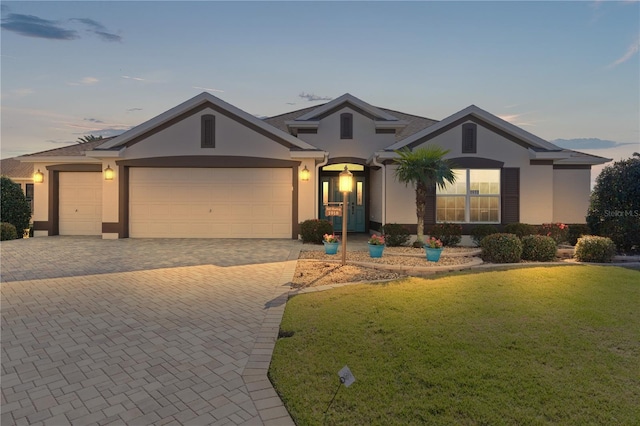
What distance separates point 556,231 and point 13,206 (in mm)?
22463

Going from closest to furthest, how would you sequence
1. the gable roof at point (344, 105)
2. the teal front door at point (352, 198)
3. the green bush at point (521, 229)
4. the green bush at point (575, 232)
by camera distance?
the green bush at point (521, 229) → the green bush at point (575, 232) → the gable roof at point (344, 105) → the teal front door at point (352, 198)

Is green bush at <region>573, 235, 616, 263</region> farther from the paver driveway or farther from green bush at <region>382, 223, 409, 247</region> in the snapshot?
the paver driveway

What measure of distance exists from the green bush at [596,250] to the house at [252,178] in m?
3.56

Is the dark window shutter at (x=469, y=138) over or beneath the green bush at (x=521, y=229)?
over

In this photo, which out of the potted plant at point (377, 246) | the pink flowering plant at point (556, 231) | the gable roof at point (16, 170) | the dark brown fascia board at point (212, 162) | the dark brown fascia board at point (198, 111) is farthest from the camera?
the gable roof at point (16, 170)

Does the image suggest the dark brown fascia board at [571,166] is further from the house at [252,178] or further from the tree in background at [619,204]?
the tree in background at [619,204]

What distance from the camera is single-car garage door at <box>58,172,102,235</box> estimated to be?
1577 centimetres

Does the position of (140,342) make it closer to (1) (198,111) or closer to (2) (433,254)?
(2) (433,254)

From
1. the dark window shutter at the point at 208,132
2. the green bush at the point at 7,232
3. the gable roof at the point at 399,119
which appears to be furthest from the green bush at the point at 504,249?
the green bush at the point at 7,232

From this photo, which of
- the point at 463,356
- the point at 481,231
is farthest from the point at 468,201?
the point at 463,356

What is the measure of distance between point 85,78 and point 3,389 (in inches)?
557

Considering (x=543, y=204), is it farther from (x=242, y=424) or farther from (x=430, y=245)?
(x=242, y=424)

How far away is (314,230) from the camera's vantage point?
1335 cm

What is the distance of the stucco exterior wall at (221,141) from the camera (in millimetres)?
14367
